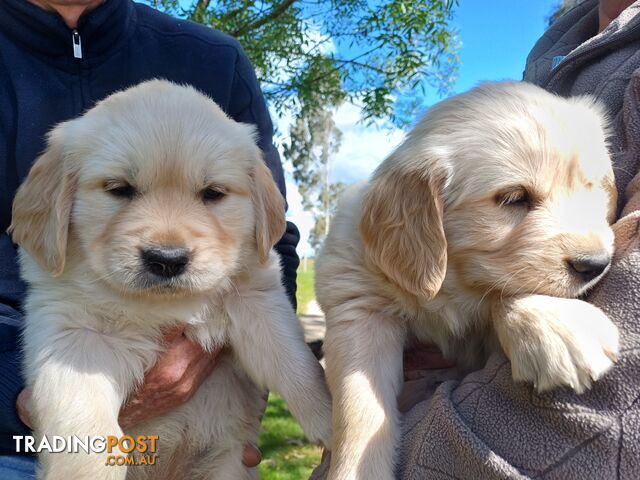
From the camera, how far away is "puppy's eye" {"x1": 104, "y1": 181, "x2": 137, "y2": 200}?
7.03ft

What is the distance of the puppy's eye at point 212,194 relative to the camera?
2232mm

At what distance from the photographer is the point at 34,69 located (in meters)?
2.70

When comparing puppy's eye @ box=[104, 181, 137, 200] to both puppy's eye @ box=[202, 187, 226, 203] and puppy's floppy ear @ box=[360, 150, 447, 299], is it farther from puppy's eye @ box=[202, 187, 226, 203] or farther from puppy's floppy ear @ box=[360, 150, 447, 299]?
puppy's floppy ear @ box=[360, 150, 447, 299]

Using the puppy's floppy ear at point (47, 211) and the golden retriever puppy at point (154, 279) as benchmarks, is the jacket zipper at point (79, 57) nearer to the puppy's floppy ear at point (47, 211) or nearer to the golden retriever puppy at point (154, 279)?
the golden retriever puppy at point (154, 279)

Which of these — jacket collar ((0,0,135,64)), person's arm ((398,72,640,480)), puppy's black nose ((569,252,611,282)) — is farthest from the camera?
jacket collar ((0,0,135,64))

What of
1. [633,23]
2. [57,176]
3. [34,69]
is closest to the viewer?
[633,23]

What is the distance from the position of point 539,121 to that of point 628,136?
0.32 metres

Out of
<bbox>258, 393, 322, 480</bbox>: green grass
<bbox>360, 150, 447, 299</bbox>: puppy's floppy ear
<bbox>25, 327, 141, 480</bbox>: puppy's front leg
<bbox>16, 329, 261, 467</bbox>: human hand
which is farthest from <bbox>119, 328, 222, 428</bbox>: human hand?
<bbox>258, 393, 322, 480</bbox>: green grass

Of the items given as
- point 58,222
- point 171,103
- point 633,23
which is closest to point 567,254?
point 633,23

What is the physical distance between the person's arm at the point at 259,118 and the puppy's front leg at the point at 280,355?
2.11ft

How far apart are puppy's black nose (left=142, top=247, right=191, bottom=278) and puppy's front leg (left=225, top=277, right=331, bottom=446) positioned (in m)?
0.42

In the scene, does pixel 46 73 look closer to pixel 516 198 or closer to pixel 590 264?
pixel 516 198

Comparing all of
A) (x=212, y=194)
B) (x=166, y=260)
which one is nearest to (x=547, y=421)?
(x=166, y=260)

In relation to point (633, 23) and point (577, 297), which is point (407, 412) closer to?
point (577, 297)
